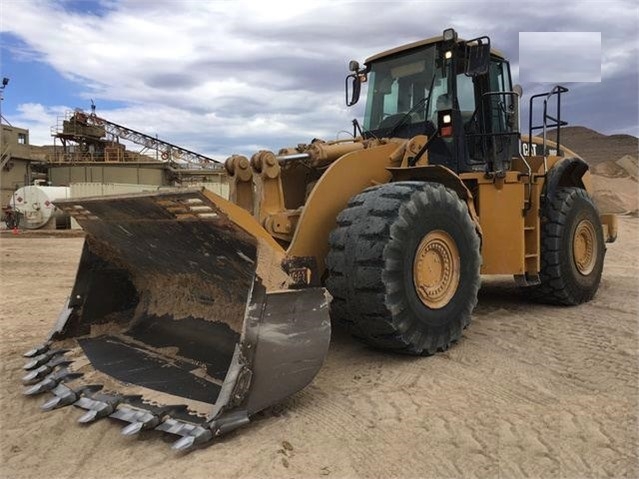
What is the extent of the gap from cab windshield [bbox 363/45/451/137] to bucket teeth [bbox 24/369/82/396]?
3.85 metres

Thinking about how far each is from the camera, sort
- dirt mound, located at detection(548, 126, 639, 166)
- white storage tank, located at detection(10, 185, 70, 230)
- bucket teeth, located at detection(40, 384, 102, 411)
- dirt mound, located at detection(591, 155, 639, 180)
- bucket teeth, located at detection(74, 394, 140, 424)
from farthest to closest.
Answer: dirt mound, located at detection(548, 126, 639, 166) < dirt mound, located at detection(591, 155, 639, 180) < white storage tank, located at detection(10, 185, 70, 230) < bucket teeth, located at detection(40, 384, 102, 411) < bucket teeth, located at detection(74, 394, 140, 424)

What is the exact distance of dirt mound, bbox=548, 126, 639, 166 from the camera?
135 ft

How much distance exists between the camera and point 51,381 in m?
3.98

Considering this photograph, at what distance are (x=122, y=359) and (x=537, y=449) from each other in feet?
9.85

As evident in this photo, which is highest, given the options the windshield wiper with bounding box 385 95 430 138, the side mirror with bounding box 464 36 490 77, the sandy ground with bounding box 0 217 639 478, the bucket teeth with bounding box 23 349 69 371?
the side mirror with bounding box 464 36 490 77

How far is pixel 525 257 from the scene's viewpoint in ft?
20.3

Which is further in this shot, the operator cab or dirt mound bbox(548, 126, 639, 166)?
dirt mound bbox(548, 126, 639, 166)

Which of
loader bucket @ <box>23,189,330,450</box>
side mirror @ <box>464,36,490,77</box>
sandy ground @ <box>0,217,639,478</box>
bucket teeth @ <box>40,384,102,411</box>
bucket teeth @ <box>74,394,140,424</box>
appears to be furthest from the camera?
side mirror @ <box>464,36,490,77</box>

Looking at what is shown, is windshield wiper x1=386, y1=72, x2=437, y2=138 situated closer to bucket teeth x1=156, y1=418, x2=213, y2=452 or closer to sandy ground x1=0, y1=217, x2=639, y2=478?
sandy ground x1=0, y1=217, x2=639, y2=478

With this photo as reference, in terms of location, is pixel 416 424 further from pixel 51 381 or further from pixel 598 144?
pixel 598 144

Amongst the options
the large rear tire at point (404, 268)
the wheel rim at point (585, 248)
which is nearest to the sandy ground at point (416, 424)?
the large rear tire at point (404, 268)

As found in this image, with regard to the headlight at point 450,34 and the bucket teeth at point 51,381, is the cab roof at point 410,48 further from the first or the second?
the bucket teeth at point 51,381

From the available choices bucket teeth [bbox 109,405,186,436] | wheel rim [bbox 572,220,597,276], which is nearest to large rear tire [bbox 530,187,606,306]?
wheel rim [bbox 572,220,597,276]

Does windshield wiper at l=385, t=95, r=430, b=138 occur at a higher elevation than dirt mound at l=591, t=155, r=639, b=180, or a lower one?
lower
